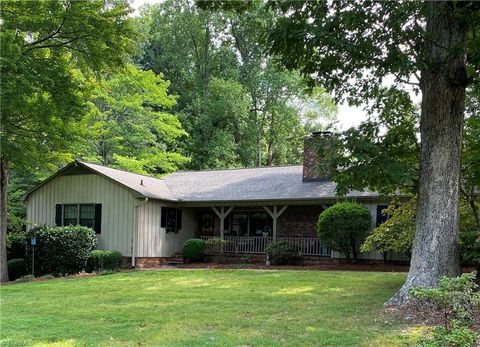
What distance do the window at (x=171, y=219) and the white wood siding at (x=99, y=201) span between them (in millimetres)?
1834

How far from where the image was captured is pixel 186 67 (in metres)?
38.2

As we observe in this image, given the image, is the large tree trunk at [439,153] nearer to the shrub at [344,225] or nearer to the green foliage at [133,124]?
the shrub at [344,225]

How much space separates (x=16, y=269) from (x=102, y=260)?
4.16 meters

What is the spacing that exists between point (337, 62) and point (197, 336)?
225 inches

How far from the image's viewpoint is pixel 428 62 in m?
8.04

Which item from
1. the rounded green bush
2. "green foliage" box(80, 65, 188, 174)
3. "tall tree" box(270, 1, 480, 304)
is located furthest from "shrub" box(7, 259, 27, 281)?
"tall tree" box(270, 1, 480, 304)

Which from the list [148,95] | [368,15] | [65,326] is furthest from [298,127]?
[65,326]

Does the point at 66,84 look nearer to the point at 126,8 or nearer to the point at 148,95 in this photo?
the point at 126,8

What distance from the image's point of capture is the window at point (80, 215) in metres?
19.0

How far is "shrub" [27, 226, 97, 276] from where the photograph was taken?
1717 centimetres

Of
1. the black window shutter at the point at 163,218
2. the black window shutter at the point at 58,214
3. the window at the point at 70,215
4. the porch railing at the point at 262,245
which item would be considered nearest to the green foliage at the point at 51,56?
the window at the point at 70,215

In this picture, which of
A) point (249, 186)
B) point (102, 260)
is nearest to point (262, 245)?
point (249, 186)

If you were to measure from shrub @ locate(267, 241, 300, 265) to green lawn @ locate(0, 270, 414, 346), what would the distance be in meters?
4.49

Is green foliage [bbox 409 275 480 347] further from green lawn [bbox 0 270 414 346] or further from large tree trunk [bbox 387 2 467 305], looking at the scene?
large tree trunk [bbox 387 2 467 305]
